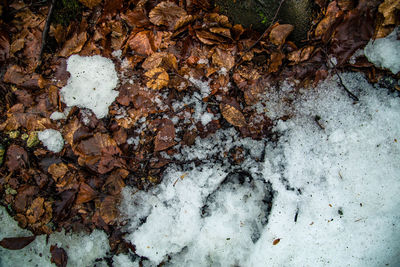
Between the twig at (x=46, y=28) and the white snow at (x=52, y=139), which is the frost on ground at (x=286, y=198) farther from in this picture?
the twig at (x=46, y=28)

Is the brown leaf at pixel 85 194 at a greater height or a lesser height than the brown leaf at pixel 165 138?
lesser

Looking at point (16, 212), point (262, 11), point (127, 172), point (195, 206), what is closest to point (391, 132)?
point (262, 11)

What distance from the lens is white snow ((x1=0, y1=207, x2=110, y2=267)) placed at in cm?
179

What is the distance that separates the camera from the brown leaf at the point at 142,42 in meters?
1.79

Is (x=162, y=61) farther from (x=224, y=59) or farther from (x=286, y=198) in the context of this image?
(x=286, y=198)

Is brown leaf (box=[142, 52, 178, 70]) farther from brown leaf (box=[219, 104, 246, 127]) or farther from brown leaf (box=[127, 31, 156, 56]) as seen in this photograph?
brown leaf (box=[219, 104, 246, 127])

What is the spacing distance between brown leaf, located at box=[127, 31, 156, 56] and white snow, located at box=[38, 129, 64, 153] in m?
0.90

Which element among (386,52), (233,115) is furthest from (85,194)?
(386,52)

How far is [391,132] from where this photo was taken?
1699 millimetres

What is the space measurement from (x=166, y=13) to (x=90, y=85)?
81cm

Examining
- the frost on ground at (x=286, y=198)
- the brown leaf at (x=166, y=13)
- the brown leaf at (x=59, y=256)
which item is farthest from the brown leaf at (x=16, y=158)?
the brown leaf at (x=166, y=13)

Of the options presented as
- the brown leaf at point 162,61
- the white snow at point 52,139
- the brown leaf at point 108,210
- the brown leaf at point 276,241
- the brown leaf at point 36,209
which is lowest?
the brown leaf at point 36,209

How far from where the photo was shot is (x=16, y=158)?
5.91ft

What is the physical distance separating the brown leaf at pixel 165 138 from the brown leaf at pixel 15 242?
125cm
